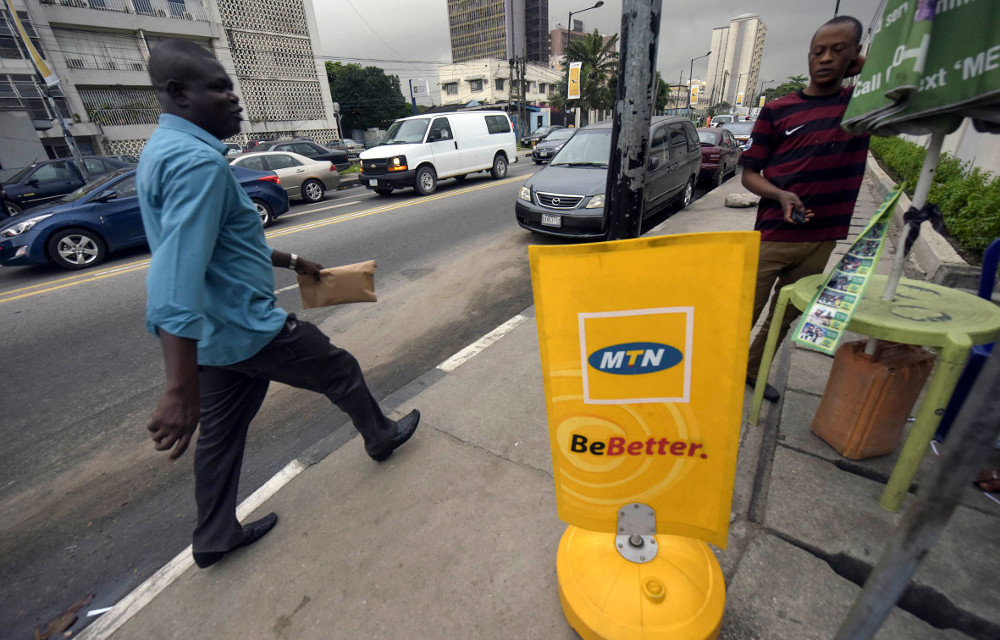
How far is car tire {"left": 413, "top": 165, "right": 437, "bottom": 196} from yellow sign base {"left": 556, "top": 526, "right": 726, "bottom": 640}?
11.5 m

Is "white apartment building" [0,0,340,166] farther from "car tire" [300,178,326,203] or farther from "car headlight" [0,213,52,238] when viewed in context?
"car headlight" [0,213,52,238]

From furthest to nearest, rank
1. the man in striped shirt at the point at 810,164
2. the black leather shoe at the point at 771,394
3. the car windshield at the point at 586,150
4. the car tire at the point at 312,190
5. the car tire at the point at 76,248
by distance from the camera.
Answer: the car tire at the point at 312,190
the car windshield at the point at 586,150
the car tire at the point at 76,248
the black leather shoe at the point at 771,394
the man in striped shirt at the point at 810,164

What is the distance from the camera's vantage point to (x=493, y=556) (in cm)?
186

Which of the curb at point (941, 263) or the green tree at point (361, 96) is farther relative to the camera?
the green tree at point (361, 96)

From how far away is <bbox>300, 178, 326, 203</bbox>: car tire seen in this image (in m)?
12.2

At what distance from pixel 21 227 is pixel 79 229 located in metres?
0.65

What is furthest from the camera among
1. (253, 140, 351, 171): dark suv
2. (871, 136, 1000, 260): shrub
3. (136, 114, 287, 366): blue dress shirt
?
(253, 140, 351, 171): dark suv

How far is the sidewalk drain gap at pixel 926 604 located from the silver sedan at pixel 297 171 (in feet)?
40.2

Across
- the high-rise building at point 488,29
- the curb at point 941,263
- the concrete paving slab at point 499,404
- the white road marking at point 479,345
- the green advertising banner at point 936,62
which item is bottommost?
the white road marking at point 479,345

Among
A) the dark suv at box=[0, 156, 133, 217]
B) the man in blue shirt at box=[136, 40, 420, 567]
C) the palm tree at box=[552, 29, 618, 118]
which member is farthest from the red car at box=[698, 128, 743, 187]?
the palm tree at box=[552, 29, 618, 118]

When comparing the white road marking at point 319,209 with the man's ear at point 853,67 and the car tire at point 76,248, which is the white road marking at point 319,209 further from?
the man's ear at point 853,67

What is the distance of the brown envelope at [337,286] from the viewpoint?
92.3 inches

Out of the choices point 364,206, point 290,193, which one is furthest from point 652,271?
point 290,193

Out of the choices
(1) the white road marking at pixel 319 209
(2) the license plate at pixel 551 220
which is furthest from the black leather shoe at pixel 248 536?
(1) the white road marking at pixel 319 209
